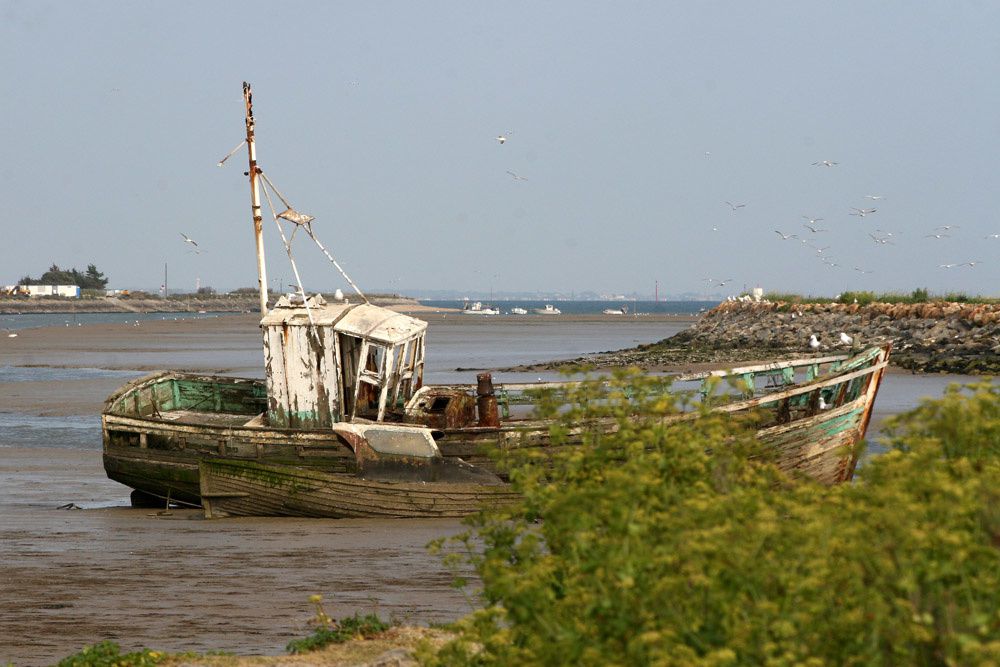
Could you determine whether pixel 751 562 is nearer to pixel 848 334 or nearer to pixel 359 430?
pixel 359 430

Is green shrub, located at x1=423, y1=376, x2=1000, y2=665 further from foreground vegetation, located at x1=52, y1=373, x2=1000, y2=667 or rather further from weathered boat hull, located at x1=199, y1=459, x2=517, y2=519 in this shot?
weathered boat hull, located at x1=199, y1=459, x2=517, y2=519

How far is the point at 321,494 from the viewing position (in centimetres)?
1642

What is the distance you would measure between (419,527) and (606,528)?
33.5ft

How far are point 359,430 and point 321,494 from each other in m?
1.15

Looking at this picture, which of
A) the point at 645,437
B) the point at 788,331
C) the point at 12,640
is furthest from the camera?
the point at 788,331

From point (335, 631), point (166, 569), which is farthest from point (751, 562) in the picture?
point (166, 569)

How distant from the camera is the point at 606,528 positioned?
5.60m

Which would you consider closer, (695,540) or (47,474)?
(695,540)

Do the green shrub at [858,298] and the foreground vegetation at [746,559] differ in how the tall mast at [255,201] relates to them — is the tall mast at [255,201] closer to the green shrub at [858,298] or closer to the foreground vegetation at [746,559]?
the foreground vegetation at [746,559]

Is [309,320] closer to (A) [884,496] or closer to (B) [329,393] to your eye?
(B) [329,393]

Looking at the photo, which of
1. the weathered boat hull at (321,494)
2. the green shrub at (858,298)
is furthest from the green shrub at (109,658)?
the green shrub at (858,298)

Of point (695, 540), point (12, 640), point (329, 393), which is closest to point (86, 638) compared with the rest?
point (12, 640)

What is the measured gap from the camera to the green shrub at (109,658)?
8328 mm

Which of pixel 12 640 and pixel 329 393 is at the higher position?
pixel 329 393
